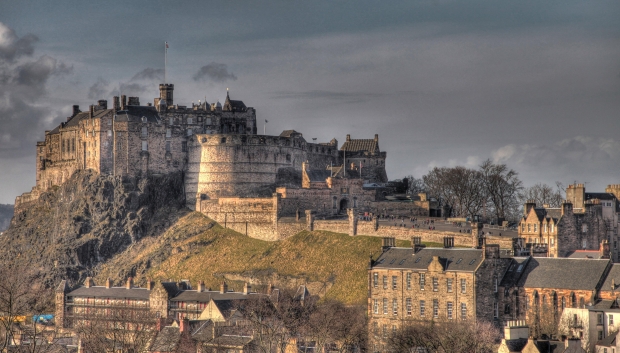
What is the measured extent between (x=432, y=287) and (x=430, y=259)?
3165mm

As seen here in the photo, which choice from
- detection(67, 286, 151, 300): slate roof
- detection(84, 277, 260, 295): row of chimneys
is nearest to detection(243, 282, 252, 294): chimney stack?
detection(84, 277, 260, 295): row of chimneys

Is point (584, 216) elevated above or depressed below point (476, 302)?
above

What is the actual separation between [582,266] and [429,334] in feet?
47.7

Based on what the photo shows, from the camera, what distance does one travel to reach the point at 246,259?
142625 mm

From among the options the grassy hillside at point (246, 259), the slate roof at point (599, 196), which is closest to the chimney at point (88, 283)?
the grassy hillside at point (246, 259)

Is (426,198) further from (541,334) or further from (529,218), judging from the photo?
(541,334)

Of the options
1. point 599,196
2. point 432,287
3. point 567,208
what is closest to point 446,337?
point 432,287

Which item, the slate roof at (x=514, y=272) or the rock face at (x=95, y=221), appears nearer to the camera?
the slate roof at (x=514, y=272)

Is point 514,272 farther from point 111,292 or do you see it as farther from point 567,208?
point 111,292

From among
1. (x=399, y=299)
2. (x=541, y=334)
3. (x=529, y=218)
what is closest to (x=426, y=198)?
(x=529, y=218)

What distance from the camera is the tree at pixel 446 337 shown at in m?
90.1

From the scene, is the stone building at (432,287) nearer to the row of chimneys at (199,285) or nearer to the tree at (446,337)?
the tree at (446,337)

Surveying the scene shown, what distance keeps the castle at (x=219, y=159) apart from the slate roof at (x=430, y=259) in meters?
39.9

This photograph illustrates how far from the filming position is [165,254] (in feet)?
495
